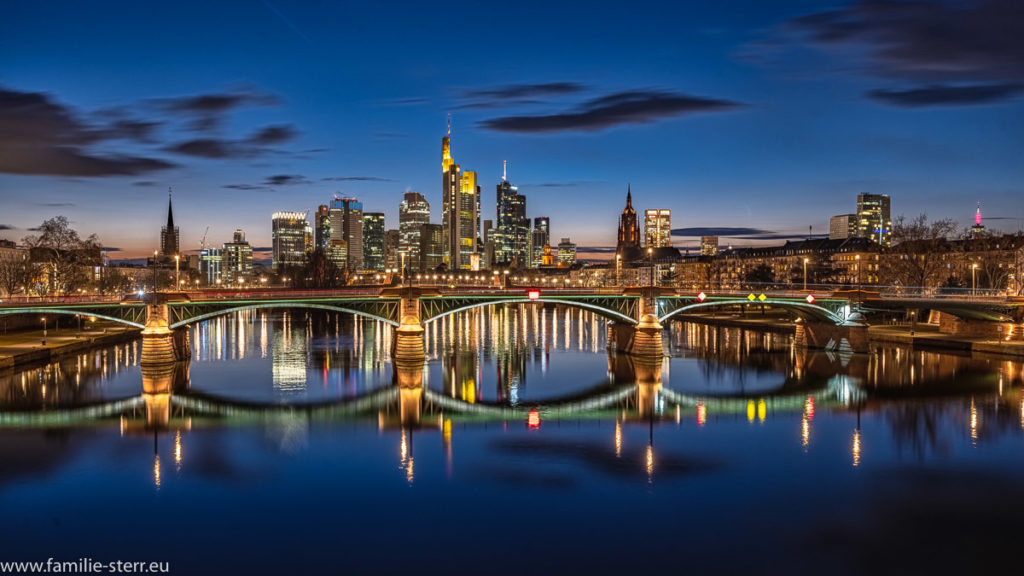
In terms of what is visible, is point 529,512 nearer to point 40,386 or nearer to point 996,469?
point 996,469

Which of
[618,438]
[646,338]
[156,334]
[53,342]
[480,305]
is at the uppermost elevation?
[480,305]

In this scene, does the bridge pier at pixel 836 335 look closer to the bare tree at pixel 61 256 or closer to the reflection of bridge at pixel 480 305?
the reflection of bridge at pixel 480 305

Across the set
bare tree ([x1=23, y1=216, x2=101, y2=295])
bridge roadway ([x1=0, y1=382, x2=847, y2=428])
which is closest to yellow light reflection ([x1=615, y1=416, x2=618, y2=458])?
bridge roadway ([x1=0, y1=382, x2=847, y2=428])

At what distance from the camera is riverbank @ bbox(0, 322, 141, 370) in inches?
2744

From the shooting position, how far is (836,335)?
85875mm

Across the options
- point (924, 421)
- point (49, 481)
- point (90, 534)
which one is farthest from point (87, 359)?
point (924, 421)

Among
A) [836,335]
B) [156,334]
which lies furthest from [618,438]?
[836,335]

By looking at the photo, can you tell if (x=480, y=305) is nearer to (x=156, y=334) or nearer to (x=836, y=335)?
(x=156, y=334)

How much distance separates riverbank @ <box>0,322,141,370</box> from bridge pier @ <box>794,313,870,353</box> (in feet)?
258

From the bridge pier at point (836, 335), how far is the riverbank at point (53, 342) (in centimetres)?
7878

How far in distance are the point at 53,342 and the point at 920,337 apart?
93383mm

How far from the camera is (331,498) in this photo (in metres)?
33.8

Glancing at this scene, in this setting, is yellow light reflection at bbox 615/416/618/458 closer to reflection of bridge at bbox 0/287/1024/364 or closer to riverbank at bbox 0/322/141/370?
reflection of bridge at bbox 0/287/1024/364

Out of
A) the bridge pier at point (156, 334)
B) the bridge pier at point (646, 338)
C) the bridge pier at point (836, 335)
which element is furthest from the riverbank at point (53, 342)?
the bridge pier at point (836, 335)
